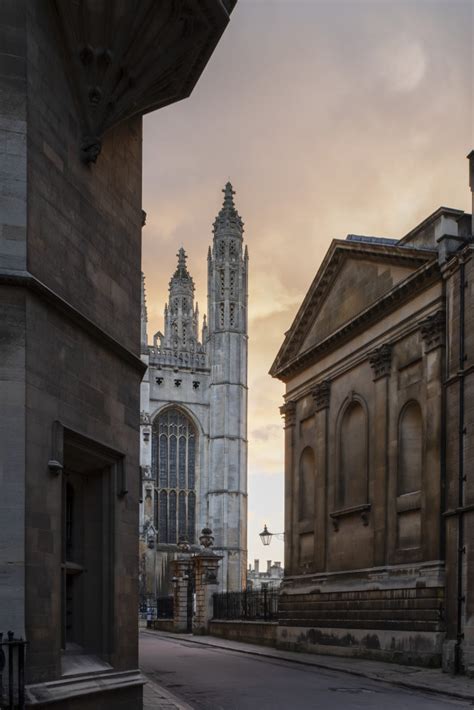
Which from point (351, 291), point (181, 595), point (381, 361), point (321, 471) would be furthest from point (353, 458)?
point (181, 595)

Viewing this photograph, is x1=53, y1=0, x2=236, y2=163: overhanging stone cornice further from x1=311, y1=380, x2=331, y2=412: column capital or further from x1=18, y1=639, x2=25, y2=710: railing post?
x1=311, y1=380, x2=331, y2=412: column capital

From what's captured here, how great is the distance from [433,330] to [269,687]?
35.5ft

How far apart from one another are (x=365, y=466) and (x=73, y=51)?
2215 cm

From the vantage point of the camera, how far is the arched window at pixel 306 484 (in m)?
37.5

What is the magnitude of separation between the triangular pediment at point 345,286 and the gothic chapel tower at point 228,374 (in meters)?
52.3

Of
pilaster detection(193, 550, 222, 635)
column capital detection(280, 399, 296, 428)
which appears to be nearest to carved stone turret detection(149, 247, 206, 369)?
pilaster detection(193, 550, 222, 635)

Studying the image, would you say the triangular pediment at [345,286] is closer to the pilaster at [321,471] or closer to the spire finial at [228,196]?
the pilaster at [321,471]

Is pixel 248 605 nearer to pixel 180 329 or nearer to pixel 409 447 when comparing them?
pixel 409 447

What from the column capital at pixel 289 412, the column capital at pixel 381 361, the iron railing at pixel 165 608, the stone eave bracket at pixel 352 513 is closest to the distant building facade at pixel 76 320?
the column capital at pixel 381 361

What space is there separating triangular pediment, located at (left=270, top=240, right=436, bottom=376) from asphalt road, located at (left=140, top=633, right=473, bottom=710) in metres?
10.9

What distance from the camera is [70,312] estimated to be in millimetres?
11188

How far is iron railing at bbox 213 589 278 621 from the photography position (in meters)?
40.1

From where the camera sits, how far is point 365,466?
31891 millimetres

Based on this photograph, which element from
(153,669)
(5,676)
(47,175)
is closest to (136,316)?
(47,175)
